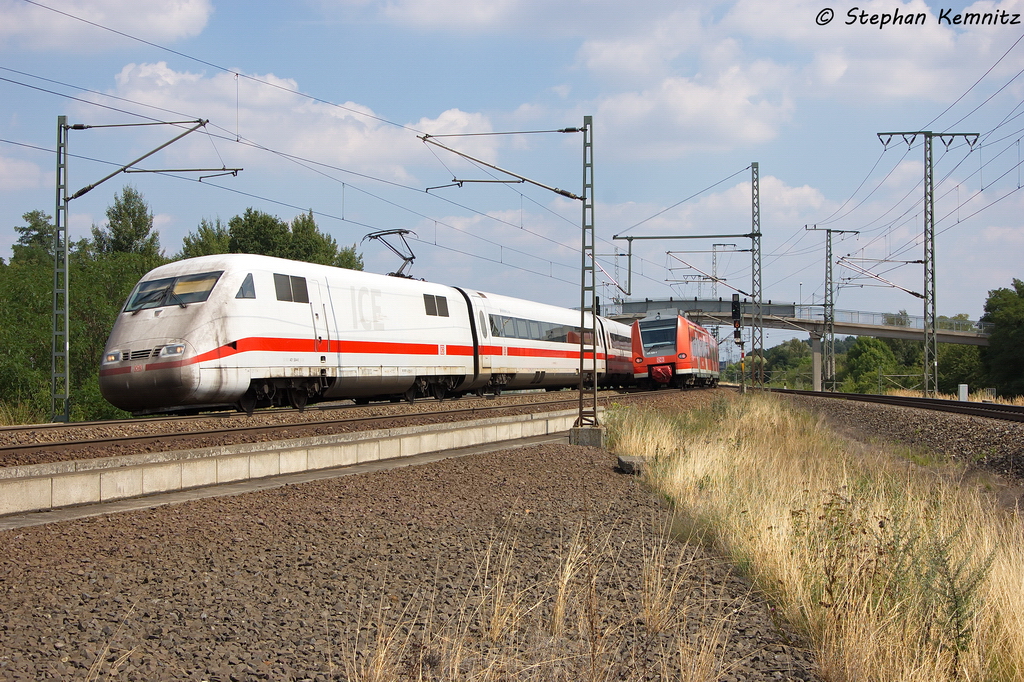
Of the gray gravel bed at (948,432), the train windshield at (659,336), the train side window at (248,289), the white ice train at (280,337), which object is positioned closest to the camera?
the white ice train at (280,337)

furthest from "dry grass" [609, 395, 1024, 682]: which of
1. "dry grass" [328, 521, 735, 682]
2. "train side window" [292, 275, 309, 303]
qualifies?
"train side window" [292, 275, 309, 303]

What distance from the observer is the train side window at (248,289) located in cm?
1586

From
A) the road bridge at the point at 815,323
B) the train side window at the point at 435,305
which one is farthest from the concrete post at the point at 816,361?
the train side window at the point at 435,305

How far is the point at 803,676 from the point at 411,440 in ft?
32.7

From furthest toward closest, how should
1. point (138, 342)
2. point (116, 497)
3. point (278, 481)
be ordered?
point (138, 342)
point (278, 481)
point (116, 497)

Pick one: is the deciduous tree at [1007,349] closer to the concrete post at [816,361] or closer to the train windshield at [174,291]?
the concrete post at [816,361]

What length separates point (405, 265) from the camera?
2494cm

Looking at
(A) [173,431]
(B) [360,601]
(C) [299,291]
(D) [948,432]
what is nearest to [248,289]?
(C) [299,291]

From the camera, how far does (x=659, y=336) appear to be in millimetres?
36031

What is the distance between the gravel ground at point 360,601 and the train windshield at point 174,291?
888 cm

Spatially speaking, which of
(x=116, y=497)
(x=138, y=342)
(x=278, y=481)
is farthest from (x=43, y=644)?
(x=138, y=342)

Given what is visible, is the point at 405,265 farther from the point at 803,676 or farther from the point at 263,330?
the point at 803,676

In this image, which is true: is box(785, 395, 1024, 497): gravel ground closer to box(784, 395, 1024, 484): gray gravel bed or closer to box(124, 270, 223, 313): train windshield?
box(784, 395, 1024, 484): gray gravel bed

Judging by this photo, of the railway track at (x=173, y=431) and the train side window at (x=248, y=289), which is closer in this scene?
the railway track at (x=173, y=431)
